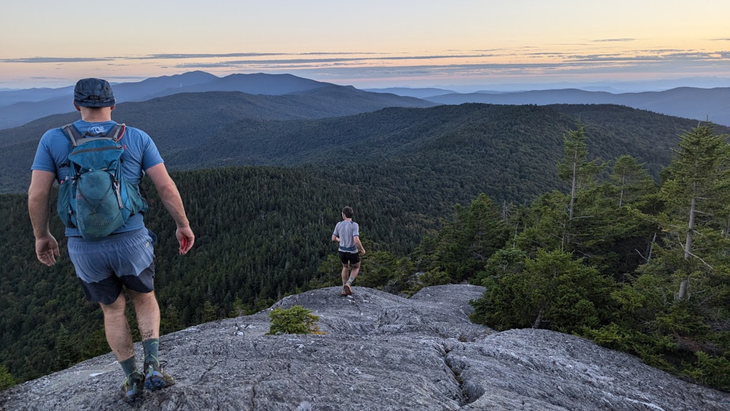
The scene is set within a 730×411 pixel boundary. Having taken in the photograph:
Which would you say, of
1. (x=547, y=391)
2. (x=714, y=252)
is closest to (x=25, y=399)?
(x=547, y=391)

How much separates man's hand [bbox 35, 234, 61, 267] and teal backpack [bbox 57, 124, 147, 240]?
594mm

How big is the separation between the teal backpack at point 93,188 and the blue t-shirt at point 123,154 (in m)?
0.08

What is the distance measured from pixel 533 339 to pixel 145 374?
9294 mm

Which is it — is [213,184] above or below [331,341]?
below

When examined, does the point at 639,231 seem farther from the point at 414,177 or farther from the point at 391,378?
the point at 414,177

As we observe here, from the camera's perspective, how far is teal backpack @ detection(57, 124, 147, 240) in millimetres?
3875

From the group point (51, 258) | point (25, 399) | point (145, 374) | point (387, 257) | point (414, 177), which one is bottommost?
point (414, 177)

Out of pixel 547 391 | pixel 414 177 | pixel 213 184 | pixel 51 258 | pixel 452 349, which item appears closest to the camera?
pixel 51 258

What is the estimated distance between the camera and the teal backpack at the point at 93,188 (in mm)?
3875

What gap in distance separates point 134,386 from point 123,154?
9.54 feet

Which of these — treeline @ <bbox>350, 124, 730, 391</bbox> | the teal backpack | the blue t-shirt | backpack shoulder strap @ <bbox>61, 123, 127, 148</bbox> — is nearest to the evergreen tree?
treeline @ <bbox>350, 124, 730, 391</bbox>

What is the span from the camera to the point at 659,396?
808 centimetres

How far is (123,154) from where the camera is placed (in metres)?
4.24

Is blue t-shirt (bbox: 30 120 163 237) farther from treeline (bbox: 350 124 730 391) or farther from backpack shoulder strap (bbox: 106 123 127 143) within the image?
treeline (bbox: 350 124 730 391)
